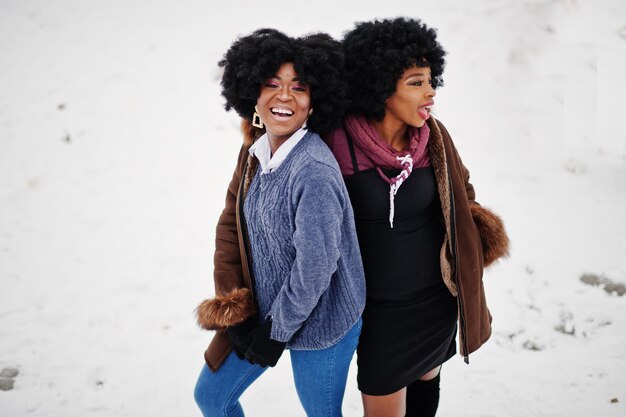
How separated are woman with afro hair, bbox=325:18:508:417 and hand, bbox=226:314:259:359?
1.45 feet

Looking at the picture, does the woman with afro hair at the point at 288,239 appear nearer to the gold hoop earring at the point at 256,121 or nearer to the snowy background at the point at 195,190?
the gold hoop earring at the point at 256,121

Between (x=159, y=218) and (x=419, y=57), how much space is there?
9.89 feet

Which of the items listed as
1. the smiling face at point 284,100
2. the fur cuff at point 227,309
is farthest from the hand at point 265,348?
the smiling face at point 284,100

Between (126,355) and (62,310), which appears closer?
(126,355)

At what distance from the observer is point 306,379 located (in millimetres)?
1939

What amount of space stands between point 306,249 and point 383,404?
0.84 m

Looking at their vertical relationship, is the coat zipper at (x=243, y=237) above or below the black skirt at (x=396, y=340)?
above

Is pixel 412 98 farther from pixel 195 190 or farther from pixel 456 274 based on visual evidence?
pixel 195 190

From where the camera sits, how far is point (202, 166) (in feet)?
15.6

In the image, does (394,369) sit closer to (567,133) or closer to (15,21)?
(567,133)

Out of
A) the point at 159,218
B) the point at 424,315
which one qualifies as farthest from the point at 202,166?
the point at 424,315

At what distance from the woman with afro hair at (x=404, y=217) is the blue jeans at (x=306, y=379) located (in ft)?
0.55

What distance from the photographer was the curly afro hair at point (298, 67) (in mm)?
1746

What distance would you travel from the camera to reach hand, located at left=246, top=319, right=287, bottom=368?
1.83m
